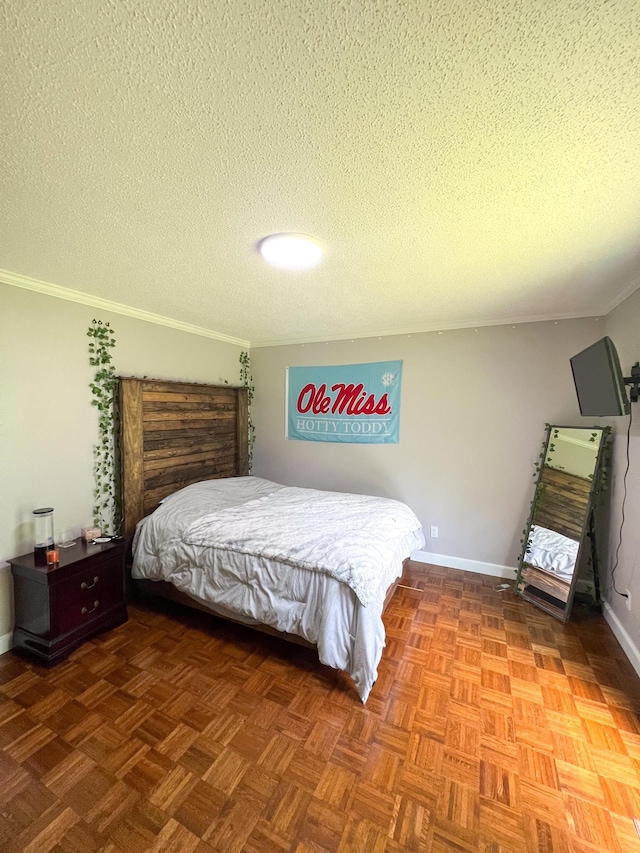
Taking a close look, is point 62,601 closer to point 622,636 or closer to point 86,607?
point 86,607

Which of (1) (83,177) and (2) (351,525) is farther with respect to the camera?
(2) (351,525)

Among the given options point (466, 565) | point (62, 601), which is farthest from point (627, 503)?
point (62, 601)

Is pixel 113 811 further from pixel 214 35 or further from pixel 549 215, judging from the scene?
pixel 549 215

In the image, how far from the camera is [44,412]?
88.7 inches

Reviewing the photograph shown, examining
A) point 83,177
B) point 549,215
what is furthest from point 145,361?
point 549,215

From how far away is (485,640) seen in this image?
223 centimetres

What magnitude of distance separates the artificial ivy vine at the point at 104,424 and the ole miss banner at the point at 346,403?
183 centimetres

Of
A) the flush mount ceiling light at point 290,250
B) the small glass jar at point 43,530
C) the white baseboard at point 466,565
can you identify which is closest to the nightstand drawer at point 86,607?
the small glass jar at point 43,530

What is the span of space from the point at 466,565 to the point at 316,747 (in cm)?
221

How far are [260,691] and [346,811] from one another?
2.26 ft

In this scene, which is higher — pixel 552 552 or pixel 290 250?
pixel 290 250

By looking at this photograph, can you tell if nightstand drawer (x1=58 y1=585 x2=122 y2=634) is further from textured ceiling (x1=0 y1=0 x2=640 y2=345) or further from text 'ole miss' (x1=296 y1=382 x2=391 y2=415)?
text 'ole miss' (x1=296 y1=382 x2=391 y2=415)

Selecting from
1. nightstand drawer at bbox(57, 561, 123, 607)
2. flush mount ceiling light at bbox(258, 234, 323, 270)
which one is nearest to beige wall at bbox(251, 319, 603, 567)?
flush mount ceiling light at bbox(258, 234, 323, 270)

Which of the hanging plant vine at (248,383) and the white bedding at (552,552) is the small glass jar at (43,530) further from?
the white bedding at (552,552)
